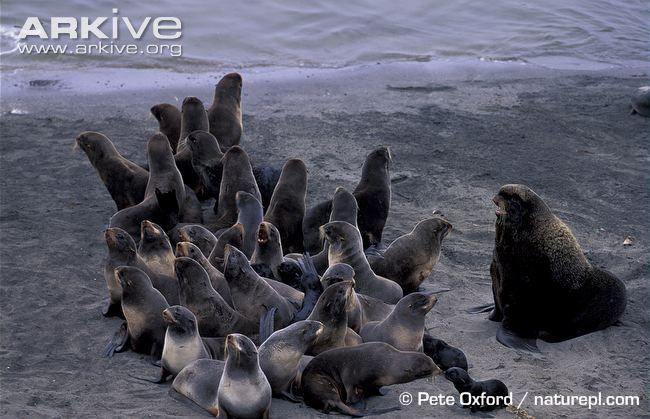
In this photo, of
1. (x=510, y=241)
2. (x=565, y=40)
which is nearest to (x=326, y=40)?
(x=565, y=40)

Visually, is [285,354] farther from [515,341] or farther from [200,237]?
[200,237]

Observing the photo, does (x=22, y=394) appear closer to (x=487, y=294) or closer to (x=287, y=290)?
(x=287, y=290)

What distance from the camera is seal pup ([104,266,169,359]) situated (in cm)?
608

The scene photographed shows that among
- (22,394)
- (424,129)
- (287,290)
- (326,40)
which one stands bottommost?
(22,394)

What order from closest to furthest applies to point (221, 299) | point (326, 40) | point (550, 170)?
point (221, 299) → point (550, 170) → point (326, 40)

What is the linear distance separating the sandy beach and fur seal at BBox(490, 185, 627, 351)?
17 centimetres

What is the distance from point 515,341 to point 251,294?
186cm

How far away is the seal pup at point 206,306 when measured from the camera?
609cm

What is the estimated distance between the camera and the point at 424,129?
11273mm

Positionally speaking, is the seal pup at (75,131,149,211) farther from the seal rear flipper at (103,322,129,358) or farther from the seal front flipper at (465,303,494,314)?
the seal front flipper at (465,303,494,314)

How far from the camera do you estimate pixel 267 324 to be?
5891 mm

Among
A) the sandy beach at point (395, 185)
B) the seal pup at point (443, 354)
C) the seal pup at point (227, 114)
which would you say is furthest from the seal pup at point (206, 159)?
the seal pup at point (443, 354)

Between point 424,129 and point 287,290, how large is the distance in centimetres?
522

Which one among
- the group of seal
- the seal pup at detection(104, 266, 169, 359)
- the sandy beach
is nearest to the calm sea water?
the sandy beach
